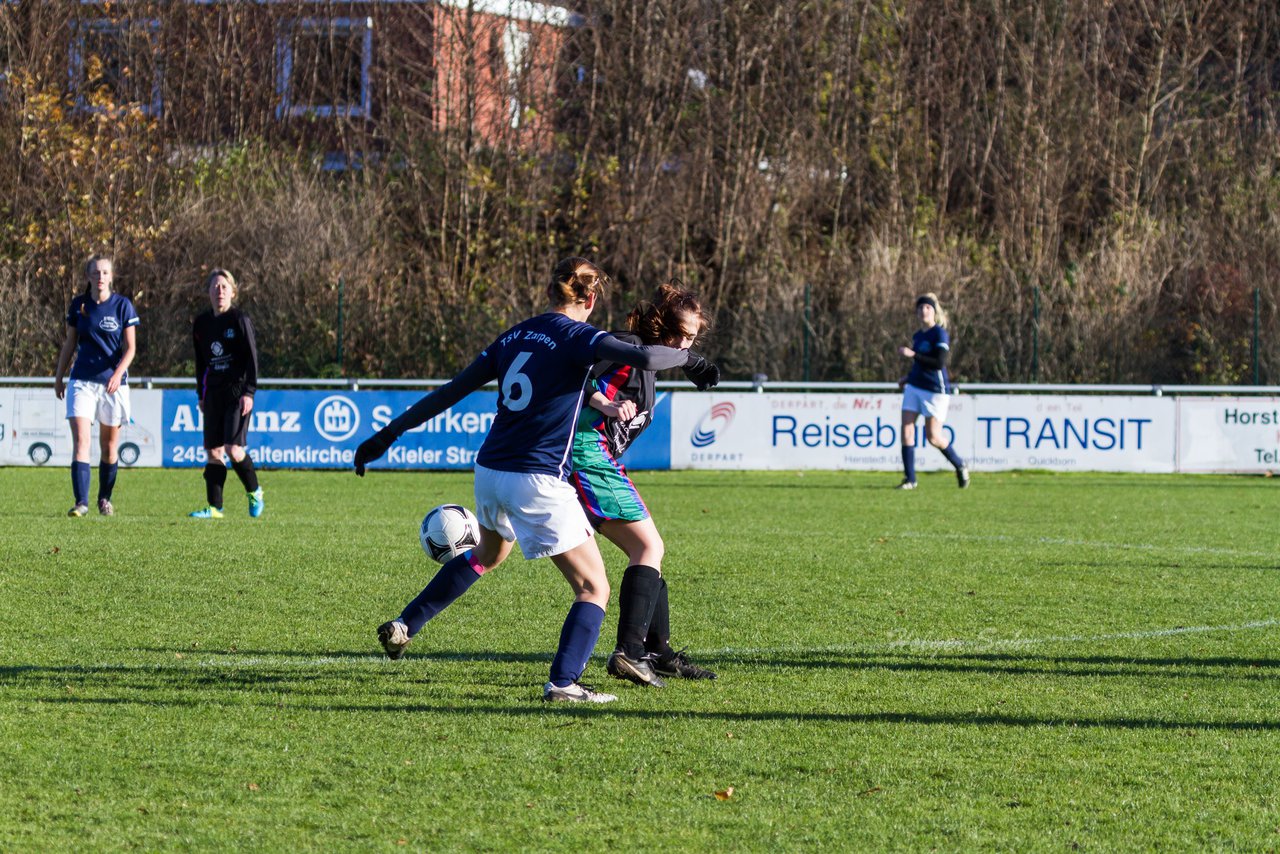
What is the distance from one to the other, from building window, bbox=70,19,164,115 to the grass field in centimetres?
2069

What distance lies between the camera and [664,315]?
6.07 meters

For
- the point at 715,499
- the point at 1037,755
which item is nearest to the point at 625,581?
the point at 1037,755

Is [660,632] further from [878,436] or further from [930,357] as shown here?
[878,436]

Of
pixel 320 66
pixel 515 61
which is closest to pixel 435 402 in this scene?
pixel 515 61

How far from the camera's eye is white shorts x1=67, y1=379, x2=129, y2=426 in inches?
488

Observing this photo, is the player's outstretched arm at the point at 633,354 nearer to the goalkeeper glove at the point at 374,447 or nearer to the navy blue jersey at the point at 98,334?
the goalkeeper glove at the point at 374,447

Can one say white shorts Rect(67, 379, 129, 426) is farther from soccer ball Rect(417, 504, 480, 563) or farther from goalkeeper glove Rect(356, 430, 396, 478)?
goalkeeper glove Rect(356, 430, 396, 478)

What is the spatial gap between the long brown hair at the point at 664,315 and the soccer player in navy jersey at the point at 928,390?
1073 centimetres

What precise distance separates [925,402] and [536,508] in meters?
12.0

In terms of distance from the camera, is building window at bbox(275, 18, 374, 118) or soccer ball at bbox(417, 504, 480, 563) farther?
building window at bbox(275, 18, 374, 118)

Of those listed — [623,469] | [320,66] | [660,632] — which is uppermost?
[320,66]

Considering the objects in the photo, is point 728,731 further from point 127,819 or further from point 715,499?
point 715,499

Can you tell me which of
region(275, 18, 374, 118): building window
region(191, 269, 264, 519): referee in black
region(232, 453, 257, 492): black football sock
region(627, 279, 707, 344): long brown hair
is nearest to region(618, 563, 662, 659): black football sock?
region(627, 279, 707, 344): long brown hair

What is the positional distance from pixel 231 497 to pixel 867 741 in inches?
442
